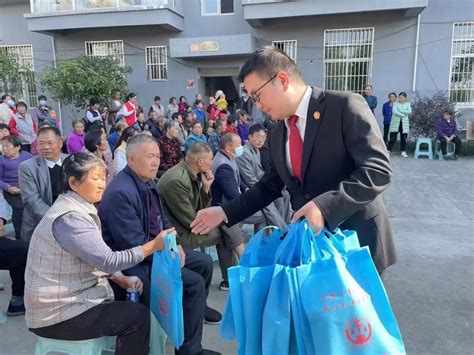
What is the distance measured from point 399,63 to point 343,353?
12783 mm

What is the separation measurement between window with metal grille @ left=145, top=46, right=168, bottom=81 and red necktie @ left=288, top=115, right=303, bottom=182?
13.2m

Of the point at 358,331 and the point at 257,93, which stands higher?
the point at 257,93

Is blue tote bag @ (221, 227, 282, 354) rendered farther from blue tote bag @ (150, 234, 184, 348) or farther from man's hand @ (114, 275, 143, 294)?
man's hand @ (114, 275, 143, 294)

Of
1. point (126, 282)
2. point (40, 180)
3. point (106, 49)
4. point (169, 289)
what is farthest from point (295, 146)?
point (106, 49)

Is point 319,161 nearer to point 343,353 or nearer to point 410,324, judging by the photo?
point 343,353

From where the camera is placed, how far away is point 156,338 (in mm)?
2504

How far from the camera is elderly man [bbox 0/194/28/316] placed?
3.04m

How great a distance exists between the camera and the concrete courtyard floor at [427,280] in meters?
2.82

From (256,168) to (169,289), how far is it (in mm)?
2872

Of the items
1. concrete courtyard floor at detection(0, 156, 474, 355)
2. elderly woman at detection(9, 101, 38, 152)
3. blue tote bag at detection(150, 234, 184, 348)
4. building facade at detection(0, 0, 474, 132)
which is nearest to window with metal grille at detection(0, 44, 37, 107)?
building facade at detection(0, 0, 474, 132)

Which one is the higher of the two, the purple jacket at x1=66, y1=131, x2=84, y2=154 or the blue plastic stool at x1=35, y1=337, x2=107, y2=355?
the purple jacket at x1=66, y1=131, x2=84, y2=154

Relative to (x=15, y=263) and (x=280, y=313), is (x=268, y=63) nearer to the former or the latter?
(x=280, y=313)

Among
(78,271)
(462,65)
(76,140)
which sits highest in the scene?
(462,65)

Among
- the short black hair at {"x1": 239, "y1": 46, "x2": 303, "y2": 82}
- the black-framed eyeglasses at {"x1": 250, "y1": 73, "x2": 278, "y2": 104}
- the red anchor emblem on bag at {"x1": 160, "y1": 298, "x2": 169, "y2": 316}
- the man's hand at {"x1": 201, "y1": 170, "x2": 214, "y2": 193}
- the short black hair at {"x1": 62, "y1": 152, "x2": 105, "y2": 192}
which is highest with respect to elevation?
the short black hair at {"x1": 239, "y1": 46, "x2": 303, "y2": 82}
